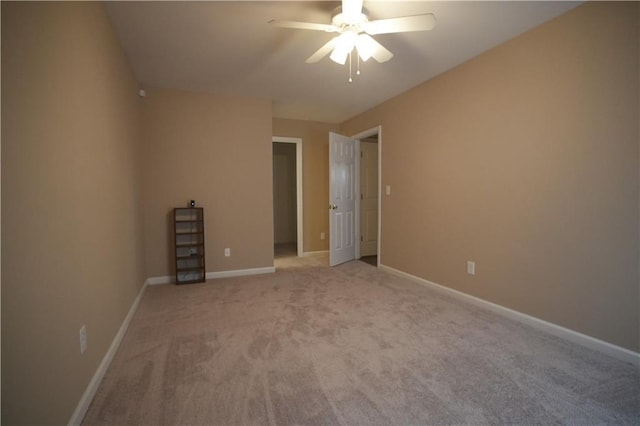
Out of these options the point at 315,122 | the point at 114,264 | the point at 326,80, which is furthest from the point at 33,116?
the point at 315,122

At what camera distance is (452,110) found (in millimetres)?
3090

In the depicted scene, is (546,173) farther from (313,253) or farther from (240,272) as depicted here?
(313,253)

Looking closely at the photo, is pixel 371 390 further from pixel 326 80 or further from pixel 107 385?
pixel 326 80

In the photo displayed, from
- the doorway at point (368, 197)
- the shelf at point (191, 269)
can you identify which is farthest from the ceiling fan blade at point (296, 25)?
the doorway at point (368, 197)

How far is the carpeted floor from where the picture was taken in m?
1.44

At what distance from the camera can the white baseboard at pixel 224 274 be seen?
12.0 feet

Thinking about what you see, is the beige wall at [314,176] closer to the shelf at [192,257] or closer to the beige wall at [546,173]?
the shelf at [192,257]

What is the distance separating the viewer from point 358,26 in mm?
1983

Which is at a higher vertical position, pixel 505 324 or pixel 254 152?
pixel 254 152

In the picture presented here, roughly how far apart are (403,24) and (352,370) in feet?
7.03

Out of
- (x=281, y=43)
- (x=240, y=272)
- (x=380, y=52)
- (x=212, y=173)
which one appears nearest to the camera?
(x=380, y=52)

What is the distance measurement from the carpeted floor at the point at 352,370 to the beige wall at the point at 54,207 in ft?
1.17

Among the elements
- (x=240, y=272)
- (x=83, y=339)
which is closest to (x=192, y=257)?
(x=240, y=272)

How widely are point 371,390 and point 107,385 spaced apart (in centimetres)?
146
